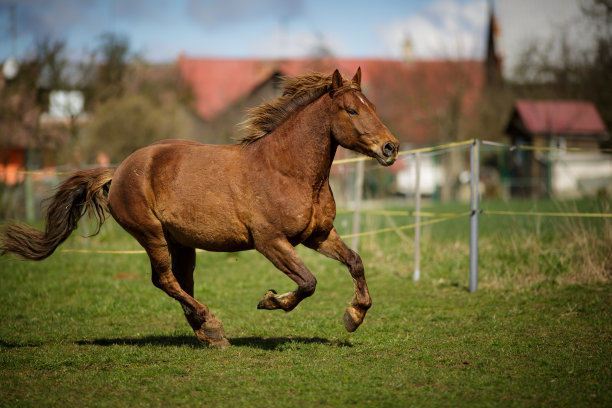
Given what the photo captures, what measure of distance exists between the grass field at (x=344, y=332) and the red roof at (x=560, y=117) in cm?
2173

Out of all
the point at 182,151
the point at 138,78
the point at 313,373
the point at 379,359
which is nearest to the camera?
the point at 313,373

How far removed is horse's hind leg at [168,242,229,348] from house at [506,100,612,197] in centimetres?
2193

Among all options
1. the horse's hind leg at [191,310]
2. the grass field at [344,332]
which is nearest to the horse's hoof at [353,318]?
the grass field at [344,332]

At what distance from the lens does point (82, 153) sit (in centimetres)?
2447

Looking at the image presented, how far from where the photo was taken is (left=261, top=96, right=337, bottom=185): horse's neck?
6.03 meters

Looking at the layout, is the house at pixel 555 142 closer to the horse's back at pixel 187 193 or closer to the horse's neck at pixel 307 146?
the horse's neck at pixel 307 146

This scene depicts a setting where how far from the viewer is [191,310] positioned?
644cm

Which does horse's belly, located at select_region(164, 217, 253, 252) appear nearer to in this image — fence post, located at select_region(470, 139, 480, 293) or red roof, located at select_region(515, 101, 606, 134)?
fence post, located at select_region(470, 139, 480, 293)

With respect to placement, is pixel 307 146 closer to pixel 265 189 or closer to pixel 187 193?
pixel 265 189

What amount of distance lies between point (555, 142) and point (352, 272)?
30.1 metres

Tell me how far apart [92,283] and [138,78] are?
24.6m

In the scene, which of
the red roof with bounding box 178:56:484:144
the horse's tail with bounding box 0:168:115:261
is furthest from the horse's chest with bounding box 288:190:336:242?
the red roof with bounding box 178:56:484:144

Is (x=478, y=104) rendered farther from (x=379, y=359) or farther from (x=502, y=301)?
(x=379, y=359)

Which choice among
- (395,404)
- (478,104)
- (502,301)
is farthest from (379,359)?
(478,104)
